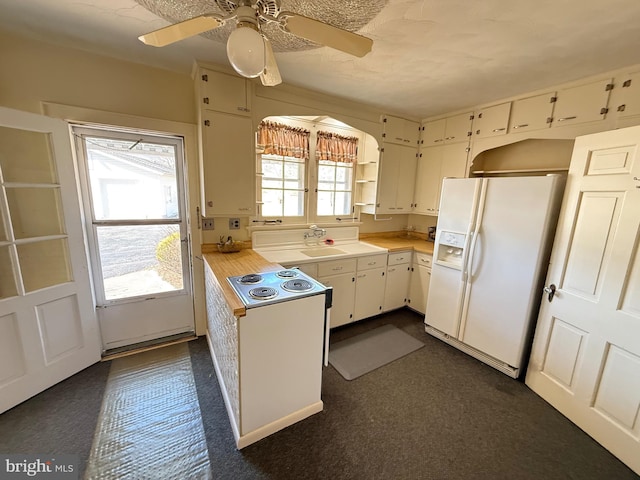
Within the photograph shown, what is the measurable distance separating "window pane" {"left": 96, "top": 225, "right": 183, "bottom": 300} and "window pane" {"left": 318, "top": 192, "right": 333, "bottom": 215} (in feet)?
5.28

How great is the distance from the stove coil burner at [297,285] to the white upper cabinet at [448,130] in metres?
2.64

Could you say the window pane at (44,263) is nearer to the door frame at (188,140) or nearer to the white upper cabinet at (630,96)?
the door frame at (188,140)

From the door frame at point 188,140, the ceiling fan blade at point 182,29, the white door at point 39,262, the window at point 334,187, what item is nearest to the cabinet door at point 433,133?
the window at point 334,187

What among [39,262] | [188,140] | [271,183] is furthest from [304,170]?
[39,262]

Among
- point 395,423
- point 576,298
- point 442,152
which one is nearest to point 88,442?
point 395,423

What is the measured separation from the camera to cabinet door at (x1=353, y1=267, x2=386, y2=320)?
2869mm

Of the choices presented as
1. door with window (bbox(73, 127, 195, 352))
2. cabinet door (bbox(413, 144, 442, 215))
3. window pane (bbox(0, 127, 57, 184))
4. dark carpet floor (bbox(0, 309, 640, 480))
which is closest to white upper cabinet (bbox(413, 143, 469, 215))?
cabinet door (bbox(413, 144, 442, 215))

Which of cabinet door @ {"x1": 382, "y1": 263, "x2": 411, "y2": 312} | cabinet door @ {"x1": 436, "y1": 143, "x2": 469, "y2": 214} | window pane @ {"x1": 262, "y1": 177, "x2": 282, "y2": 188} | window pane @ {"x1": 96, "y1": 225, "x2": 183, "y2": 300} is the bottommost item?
cabinet door @ {"x1": 382, "y1": 263, "x2": 411, "y2": 312}

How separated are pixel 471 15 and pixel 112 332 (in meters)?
3.60

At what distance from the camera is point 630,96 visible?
74.6 inches

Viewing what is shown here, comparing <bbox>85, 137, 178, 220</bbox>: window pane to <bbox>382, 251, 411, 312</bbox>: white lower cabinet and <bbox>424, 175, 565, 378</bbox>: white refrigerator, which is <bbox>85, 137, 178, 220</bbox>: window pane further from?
<bbox>424, 175, 565, 378</bbox>: white refrigerator

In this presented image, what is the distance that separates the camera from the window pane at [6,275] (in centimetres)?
172

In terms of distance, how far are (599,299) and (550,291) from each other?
28 centimetres

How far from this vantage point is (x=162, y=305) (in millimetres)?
2516
